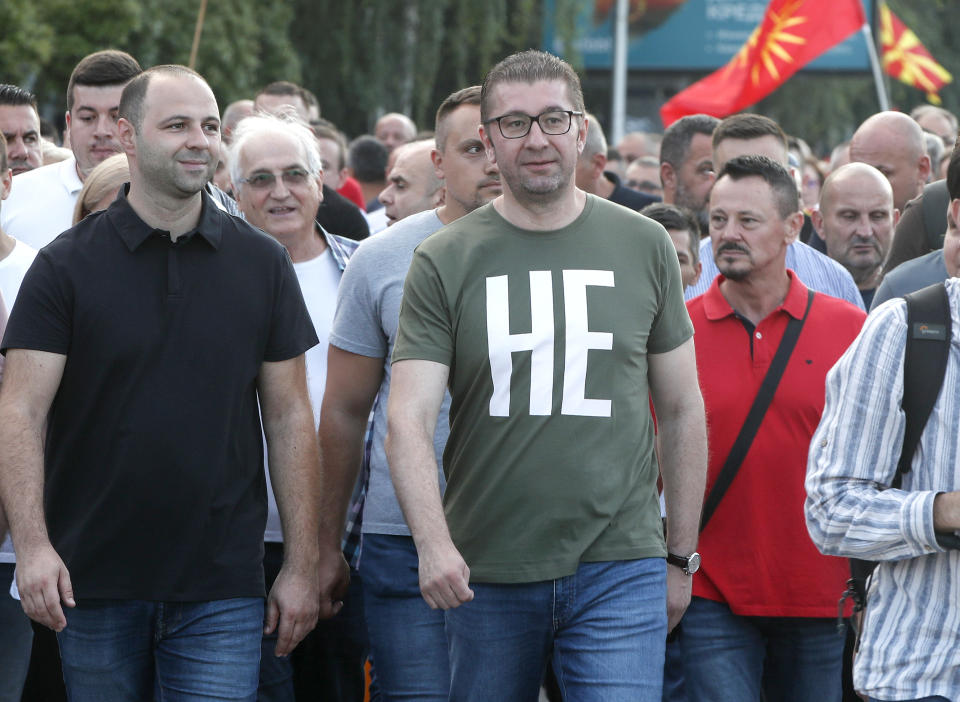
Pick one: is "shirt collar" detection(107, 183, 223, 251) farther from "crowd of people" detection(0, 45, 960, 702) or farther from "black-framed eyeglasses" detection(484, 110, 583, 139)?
"black-framed eyeglasses" detection(484, 110, 583, 139)

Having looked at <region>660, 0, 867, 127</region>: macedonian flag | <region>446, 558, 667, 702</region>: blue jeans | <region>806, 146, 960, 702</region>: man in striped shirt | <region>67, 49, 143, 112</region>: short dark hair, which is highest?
<region>660, 0, 867, 127</region>: macedonian flag

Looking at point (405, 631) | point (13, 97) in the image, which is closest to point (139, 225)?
point (405, 631)

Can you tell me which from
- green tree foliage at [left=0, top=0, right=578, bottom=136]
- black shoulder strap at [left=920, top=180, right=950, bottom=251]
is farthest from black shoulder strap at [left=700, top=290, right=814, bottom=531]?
green tree foliage at [left=0, top=0, right=578, bottom=136]

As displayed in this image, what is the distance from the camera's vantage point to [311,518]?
14.6 ft

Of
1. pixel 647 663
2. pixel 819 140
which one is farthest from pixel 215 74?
pixel 647 663

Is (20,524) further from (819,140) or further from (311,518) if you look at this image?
(819,140)

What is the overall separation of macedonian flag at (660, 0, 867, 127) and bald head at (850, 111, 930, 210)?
16.5 feet

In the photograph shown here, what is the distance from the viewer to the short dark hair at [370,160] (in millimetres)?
12016

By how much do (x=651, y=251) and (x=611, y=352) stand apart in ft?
1.10

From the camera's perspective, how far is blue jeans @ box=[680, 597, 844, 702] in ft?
16.4

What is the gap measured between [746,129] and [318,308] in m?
2.78

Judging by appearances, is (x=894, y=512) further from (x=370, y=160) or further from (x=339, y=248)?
(x=370, y=160)

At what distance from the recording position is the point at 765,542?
5.00 m

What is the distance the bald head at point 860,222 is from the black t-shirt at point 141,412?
13.1ft
